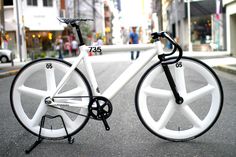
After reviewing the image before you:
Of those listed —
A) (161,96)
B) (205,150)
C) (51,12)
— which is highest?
(51,12)

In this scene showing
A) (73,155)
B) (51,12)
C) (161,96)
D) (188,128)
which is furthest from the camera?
(51,12)

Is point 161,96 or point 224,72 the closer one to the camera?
point 161,96

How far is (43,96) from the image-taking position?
393 cm

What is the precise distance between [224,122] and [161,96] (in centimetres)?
139

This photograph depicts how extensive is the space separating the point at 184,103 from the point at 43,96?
1.38 meters

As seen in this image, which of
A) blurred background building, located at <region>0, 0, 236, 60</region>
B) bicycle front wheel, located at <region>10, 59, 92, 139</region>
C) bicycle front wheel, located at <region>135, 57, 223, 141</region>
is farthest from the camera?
blurred background building, located at <region>0, 0, 236, 60</region>

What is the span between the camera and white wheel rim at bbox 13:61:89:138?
387cm

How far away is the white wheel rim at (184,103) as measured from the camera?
12.2 ft

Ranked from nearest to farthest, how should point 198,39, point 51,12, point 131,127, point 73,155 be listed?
1. point 73,155
2. point 131,127
3. point 198,39
4. point 51,12

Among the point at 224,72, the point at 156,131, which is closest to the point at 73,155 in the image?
the point at 156,131

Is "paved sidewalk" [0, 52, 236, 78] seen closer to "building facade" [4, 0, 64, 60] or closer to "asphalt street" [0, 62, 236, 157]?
"asphalt street" [0, 62, 236, 157]

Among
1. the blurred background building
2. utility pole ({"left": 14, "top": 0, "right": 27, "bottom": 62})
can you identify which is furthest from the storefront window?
utility pole ({"left": 14, "top": 0, "right": 27, "bottom": 62})

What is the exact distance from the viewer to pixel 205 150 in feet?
11.7

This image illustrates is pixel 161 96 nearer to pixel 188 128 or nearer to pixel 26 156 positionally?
pixel 188 128
